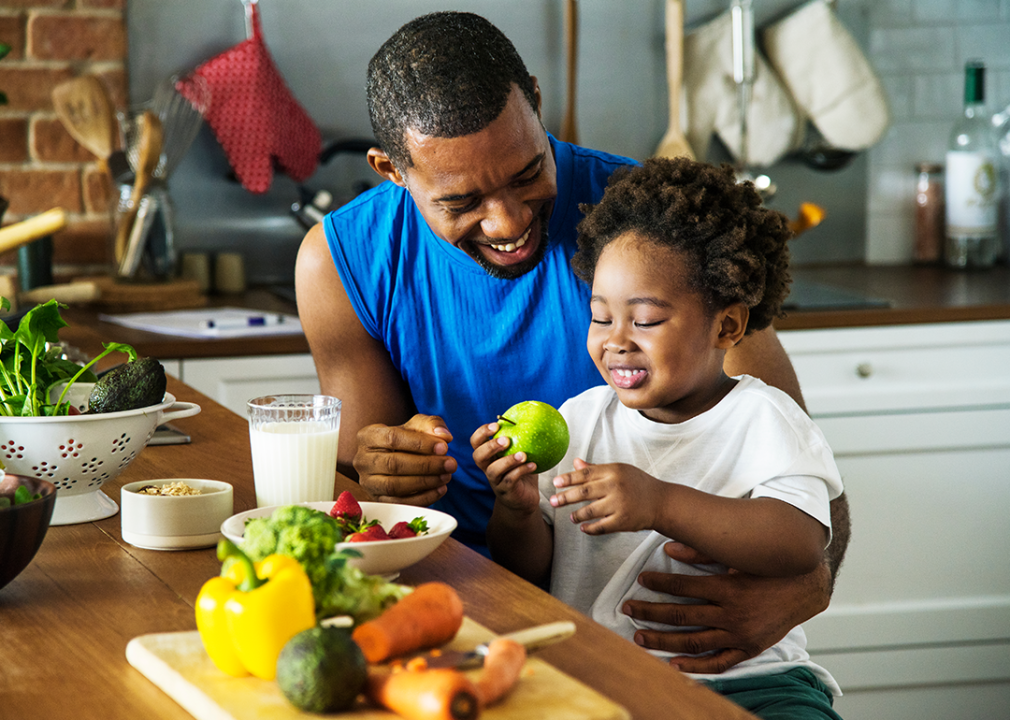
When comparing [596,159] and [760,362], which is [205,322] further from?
[760,362]

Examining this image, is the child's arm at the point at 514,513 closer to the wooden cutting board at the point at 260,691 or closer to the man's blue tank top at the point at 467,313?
the man's blue tank top at the point at 467,313

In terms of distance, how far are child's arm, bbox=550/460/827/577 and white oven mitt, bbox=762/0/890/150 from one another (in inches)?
82.9

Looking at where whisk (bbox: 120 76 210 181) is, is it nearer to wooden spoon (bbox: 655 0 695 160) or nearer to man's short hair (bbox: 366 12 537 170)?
wooden spoon (bbox: 655 0 695 160)

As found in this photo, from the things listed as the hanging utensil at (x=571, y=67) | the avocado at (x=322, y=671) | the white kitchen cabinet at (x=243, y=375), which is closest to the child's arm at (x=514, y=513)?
the avocado at (x=322, y=671)

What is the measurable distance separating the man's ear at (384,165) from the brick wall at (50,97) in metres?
1.44

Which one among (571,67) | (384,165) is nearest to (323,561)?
(384,165)

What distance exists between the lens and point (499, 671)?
0.69 meters

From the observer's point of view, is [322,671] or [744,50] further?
[744,50]

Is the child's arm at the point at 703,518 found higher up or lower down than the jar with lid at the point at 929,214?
lower down

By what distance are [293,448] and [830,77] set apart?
2.39m

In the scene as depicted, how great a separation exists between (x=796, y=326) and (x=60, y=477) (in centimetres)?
174

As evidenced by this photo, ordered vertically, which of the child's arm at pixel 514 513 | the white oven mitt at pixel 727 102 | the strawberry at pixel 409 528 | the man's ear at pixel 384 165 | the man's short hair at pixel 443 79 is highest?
the white oven mitt at pixel 727 102

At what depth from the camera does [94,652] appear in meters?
0.85

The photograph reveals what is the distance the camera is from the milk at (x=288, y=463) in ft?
3.76
